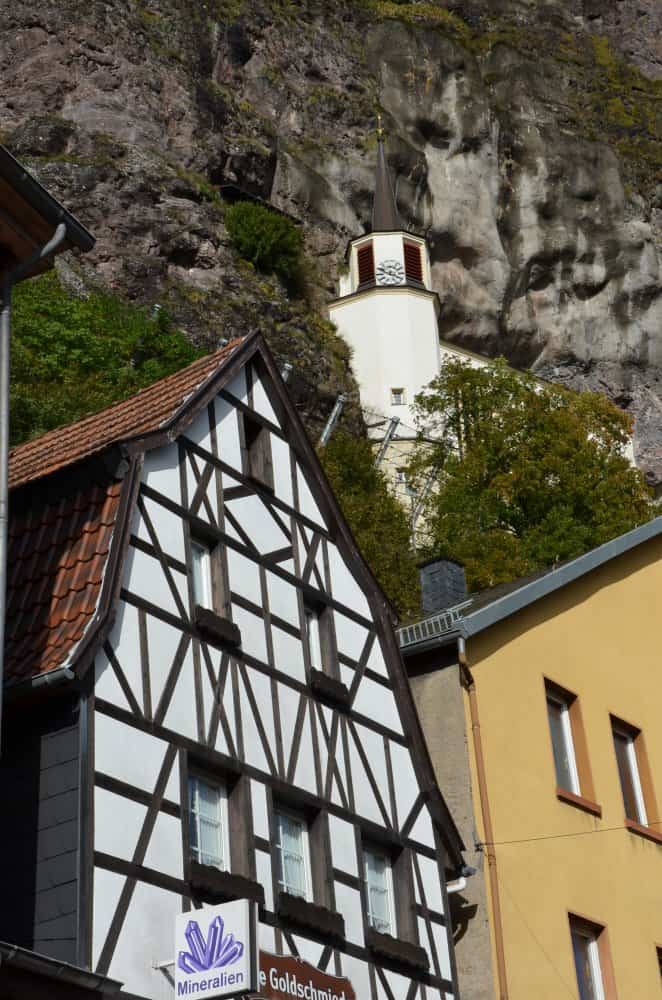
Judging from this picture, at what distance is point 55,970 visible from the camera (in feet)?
34.6

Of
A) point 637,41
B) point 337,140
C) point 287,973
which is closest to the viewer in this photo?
point 287,973

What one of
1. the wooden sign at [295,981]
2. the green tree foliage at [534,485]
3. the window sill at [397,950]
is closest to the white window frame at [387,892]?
the window sill at [397,950]

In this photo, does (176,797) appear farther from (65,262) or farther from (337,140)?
(337,140)

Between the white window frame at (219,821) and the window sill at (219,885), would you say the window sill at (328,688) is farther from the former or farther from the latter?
the window sill at (219,885)

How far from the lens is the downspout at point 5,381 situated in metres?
10.8

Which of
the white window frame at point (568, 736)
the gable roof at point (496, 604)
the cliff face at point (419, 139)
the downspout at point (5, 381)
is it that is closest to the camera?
the downspout at point (5, 381)

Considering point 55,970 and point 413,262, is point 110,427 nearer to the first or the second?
point 55,970

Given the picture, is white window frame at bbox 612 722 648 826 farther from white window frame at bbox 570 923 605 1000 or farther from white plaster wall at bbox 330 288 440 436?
white plaster wall at bbox 330 288 440 436

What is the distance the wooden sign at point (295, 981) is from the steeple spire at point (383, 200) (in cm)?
5095

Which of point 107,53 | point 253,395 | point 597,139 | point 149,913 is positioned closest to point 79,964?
point 149,913

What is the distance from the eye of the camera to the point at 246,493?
49.7 ft

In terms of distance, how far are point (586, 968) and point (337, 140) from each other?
4971cm

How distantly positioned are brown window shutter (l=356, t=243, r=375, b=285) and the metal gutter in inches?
2056

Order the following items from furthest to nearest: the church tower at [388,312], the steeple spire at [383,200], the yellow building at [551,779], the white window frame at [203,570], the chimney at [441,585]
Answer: the steeple spire at [383,200] → the church tower at [388,312] → the chimney at [441,585] → the yellow building at [551,779] → the white window frame at [203,570]
